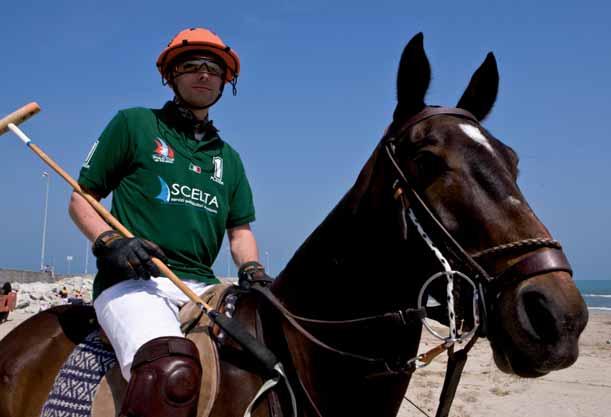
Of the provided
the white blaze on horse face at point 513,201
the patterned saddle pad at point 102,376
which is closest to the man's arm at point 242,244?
the patterned saddle pad at point 102,376

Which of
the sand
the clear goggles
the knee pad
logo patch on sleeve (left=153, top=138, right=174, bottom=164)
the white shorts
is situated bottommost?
the sand

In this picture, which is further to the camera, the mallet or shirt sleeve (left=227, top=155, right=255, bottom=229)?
shirt sleeve (left=227, top=155, right=255, bottom=229)

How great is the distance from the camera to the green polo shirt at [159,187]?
3154 mm

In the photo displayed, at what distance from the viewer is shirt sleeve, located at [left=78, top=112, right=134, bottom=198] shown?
3148 mm

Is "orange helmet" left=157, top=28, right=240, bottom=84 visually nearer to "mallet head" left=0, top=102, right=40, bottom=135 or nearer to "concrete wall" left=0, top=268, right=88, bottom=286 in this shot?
"mallet head" left=0, top=102, right=40, bottom=135

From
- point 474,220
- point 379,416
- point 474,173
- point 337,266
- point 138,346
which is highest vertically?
point 474,173

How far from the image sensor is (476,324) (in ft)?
6.83

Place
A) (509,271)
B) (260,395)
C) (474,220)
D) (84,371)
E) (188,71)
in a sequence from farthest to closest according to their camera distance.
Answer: (188,71) → (84,371) → (260,395) → (474,220) → (509,271)

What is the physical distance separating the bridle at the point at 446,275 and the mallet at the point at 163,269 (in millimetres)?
220

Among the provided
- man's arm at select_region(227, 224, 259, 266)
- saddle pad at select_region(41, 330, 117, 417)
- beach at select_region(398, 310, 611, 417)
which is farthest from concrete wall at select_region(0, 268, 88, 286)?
saddle pad at select_region(41, 330, 117, 417)

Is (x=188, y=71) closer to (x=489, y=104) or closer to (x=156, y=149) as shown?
(x=156, y=149)

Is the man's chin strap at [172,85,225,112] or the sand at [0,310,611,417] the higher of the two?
the man's chin strap at [172,85,225,112]

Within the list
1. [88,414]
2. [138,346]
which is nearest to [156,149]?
[138,346]

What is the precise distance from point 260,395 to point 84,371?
44.7 inches
